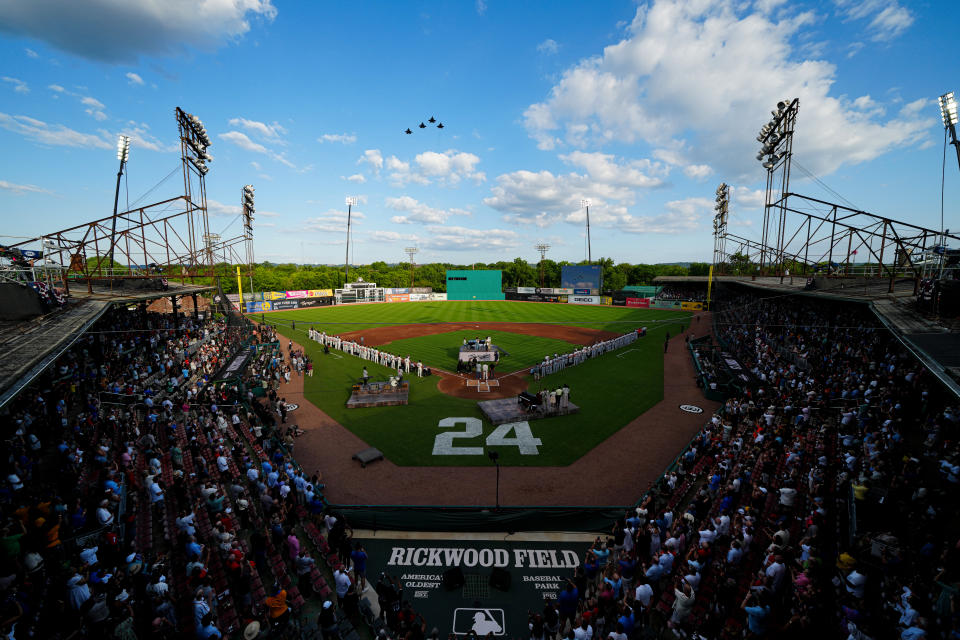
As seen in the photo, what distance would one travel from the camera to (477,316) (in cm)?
5634

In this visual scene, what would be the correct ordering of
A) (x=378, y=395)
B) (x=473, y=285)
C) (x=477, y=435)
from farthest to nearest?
1. (x=473, y=285)
2. (x=378, y=395)
3. (x=477, y=435)

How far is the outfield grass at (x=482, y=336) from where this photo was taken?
98.5 feet

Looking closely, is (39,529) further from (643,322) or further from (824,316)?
(643,322)

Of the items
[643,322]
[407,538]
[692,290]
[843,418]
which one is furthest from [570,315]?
[407,538]

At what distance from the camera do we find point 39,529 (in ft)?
24.6

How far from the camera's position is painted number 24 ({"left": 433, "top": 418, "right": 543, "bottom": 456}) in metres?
16.0

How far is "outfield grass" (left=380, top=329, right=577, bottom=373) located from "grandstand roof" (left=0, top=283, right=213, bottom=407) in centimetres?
1850

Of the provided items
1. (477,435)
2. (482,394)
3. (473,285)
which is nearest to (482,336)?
(482,394)

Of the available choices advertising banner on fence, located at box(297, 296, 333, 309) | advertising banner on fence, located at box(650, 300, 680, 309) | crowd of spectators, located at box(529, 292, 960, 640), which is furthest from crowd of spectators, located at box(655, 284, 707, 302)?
advertising banner on fence, located at box(297, 296, 333, 309)

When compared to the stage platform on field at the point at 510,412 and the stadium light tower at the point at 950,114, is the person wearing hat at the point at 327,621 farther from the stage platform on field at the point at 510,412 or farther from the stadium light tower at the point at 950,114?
the stadium light tower at the point at 950,114

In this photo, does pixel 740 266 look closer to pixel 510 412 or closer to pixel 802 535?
pixel 510 412

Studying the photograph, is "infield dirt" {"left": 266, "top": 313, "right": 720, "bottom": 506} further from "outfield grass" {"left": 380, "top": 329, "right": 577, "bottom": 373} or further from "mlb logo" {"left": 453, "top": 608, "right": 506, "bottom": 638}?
"outfield grass" {"left": 380, "top": 329, "right": 577, "bottom": 373}

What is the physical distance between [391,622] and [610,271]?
100940 mm

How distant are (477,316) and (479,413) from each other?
1447 inches
